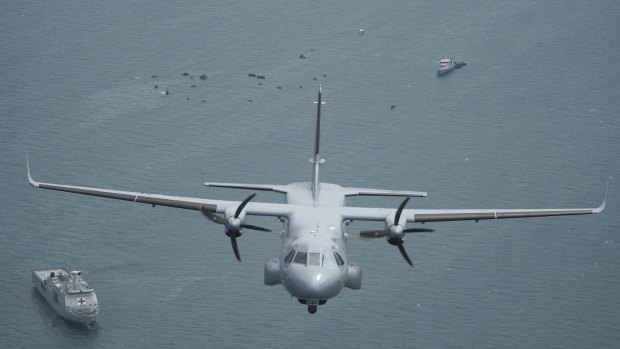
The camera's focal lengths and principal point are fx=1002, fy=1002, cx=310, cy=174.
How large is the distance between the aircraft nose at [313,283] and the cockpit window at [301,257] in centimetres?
110

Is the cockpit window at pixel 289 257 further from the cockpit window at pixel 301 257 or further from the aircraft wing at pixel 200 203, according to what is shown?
the aircraft wing at pixel 200 203

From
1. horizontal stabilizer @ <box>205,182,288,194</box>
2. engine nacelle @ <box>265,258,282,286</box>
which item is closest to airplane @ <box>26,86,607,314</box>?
engine nacelle @ <box>265,258,282,286</box>

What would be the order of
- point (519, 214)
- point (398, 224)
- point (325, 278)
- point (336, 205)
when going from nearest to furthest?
point (325, 278) < point (398, 224) < point (519, 214) < point (336, 205)

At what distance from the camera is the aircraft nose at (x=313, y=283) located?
95375mm

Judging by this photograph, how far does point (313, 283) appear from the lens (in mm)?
95250

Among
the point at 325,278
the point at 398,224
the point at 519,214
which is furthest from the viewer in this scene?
the point at 519,214

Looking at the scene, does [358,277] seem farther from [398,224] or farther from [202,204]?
[202,204]

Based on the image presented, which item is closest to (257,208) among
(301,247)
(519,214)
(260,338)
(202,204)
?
(202,204)

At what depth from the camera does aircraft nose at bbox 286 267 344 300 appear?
9538cm

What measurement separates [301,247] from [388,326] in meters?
104

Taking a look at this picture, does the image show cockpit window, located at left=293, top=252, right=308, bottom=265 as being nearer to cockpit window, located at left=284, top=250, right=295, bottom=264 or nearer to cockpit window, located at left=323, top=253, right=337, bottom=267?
cockpit window, located at left=284, top=250, right=295, bottom=264

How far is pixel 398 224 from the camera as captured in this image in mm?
104250

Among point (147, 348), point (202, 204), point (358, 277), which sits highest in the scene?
point (202, 204)

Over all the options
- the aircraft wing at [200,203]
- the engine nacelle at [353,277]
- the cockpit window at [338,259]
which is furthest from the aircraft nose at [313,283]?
the aircraft wing at [200,203]
